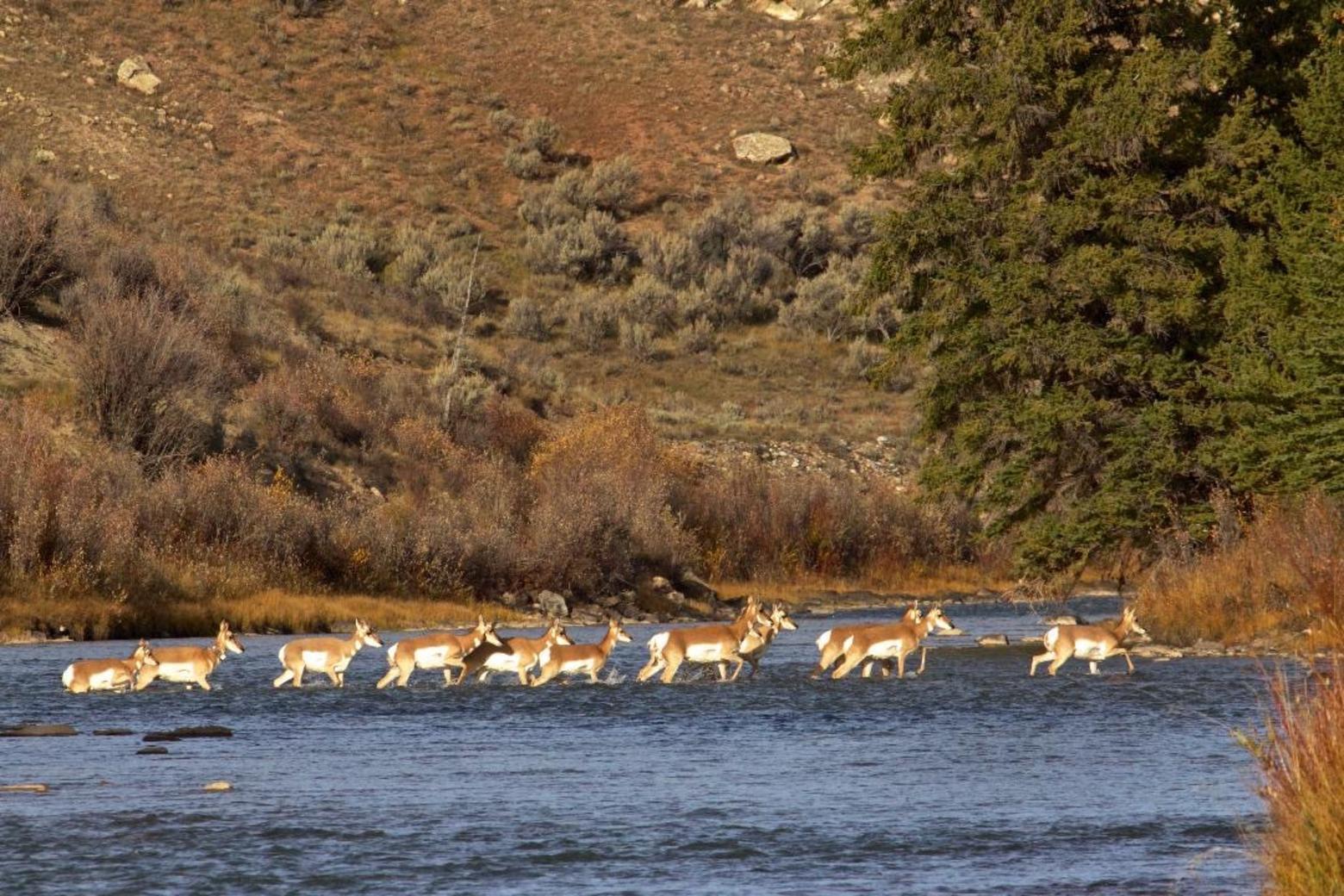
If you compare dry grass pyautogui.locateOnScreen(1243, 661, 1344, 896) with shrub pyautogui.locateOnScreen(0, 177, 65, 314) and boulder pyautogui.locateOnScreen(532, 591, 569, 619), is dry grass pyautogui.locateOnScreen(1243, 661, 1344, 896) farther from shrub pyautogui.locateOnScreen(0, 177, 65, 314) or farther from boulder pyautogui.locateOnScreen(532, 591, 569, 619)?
shrub pyautogui.locateOnScreen(0, 177, 65, 314)

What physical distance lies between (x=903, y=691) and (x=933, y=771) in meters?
7.47

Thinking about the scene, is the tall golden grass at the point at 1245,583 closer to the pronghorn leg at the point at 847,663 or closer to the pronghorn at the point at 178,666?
the pronghorn leg at the point at 847,663

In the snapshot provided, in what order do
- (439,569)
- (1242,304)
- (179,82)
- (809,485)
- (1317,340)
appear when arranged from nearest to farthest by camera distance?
1. (1317,340)
2. (1242,304)
3. (439,569)
4. (809,485)
5. (179,82)

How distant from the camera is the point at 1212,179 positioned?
3300 centimetres

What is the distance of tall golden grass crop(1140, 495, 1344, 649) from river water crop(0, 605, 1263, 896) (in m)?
2.55

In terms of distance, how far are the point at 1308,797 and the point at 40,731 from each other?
13781 millimetres

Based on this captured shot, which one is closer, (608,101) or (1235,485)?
(1235,485)

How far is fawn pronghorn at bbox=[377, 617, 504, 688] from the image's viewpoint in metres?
25.4

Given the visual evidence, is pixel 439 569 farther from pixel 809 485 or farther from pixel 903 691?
pixel 903 691

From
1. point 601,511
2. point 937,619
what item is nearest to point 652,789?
point 937,619

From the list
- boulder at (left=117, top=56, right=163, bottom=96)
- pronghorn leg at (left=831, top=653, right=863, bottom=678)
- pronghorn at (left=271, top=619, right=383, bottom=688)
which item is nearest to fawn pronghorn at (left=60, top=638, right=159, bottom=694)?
pronghorn at (left=271, top=619, right=383, bottom=688)

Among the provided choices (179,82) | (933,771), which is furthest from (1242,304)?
(179,82)

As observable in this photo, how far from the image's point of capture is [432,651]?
84.2ft

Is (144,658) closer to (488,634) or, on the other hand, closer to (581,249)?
(488,634)
